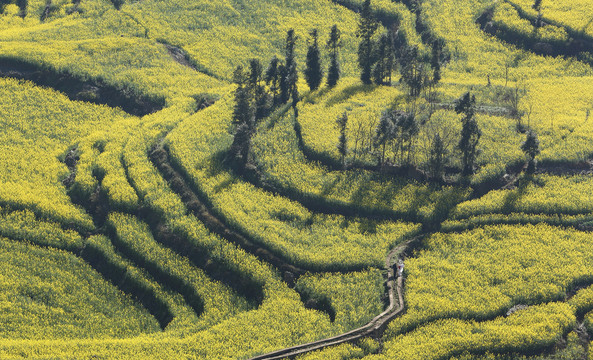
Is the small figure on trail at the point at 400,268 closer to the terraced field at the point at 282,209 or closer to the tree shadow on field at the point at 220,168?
the terraced field at the point at 282,209

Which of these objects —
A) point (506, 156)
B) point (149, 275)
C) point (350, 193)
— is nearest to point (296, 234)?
point (350, 193)

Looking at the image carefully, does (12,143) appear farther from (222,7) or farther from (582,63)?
(582,63)

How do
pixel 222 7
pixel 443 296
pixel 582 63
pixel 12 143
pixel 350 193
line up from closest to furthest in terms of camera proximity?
pixel 443 296 < pixel 350 193 < pixel 12 143 < pixel 582 63 < pixel 222 7

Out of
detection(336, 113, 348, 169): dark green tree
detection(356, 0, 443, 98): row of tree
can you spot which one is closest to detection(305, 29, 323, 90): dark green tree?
detection(356, 0, 443, 98): row of tree

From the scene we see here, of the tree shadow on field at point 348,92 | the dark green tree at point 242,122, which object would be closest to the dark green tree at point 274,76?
the dark green tree at point 242,122

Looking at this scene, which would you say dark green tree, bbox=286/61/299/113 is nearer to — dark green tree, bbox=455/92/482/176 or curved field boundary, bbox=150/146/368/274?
curved field boundary, bbox=150/146/368/274
